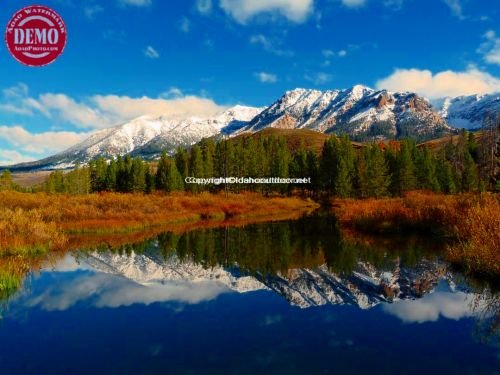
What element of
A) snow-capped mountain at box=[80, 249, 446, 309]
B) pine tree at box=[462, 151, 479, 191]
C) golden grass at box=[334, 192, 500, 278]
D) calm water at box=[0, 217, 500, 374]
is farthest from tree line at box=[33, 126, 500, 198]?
snow-capped mountain at box=[80, 249, 446, 309]

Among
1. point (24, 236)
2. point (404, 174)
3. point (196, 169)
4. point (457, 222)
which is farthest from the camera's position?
point (196, 169)

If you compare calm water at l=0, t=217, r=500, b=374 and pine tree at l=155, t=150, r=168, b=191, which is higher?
pine tree at l=155, t=150, r=168, b=191

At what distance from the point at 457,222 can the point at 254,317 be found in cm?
1674

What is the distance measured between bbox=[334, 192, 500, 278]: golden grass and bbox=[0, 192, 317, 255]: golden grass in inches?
736

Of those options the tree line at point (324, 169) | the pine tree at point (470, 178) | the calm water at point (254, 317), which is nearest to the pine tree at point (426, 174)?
the tree line at point (324, 169)

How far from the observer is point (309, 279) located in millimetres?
19031

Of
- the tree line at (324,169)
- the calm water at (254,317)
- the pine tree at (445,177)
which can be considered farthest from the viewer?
the pine tree at (445,177)

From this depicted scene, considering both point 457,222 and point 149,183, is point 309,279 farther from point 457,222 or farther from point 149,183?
point 149,183

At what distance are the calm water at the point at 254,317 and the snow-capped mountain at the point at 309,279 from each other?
0.06 m

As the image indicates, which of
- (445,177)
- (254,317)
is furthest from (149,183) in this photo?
(254,317)

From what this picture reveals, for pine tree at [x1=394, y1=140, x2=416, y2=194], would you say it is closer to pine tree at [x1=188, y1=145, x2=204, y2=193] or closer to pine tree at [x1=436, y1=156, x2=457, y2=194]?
pine tree at [x1=436, y1=156, x2=457, y2=194]

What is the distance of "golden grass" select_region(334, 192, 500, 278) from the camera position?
16.7m

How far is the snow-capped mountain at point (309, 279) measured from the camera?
52.8 ft

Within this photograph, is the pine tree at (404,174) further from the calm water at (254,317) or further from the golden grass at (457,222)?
the calm water at (254,317)
